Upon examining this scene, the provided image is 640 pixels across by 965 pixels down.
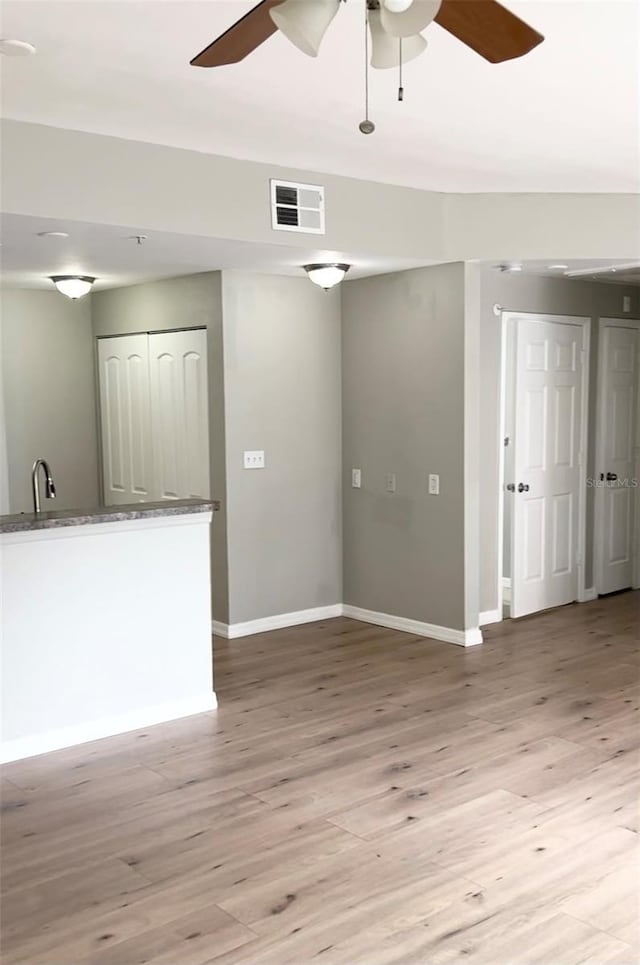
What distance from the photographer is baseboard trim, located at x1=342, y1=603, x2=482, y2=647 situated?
18.3ft

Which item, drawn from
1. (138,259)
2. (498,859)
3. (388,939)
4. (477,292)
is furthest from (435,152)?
(388,939)

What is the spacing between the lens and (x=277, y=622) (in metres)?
6.05

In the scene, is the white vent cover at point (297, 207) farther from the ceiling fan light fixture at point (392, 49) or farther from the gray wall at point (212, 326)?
the ceiling fan light fixture at point (392, 49)

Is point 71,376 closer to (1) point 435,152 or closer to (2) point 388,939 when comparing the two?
(1) point 435,152

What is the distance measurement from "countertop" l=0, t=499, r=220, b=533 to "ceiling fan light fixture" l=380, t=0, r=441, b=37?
8.23 feet

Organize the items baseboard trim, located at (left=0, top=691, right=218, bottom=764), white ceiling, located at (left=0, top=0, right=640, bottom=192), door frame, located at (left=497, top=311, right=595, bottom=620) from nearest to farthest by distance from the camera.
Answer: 1. white ceiling, located at (left=0, top=0, right=640, bottom=192)
2. baseboard trim, located at (left=0, top=691, right=218, bottom=764)
3. door frame, located at (left=497, top=311, right=595, bottom=620)

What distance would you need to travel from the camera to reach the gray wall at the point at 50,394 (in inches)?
257

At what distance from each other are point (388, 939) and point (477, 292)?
3.76m

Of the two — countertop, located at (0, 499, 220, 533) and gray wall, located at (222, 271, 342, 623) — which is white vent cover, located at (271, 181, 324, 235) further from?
countertop, located at (0, 499, 220, 533)

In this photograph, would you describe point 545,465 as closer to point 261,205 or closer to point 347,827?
point 261,205

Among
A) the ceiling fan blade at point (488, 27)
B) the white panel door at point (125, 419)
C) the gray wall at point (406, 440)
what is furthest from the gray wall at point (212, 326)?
the ceiling fan blade at point (488, 27)

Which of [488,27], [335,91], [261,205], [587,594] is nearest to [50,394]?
[261,205]

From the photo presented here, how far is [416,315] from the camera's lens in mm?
5648

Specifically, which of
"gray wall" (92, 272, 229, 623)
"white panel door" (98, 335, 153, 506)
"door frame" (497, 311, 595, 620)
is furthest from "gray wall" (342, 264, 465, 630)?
"white panel door" (98, 335, 153, 506)
